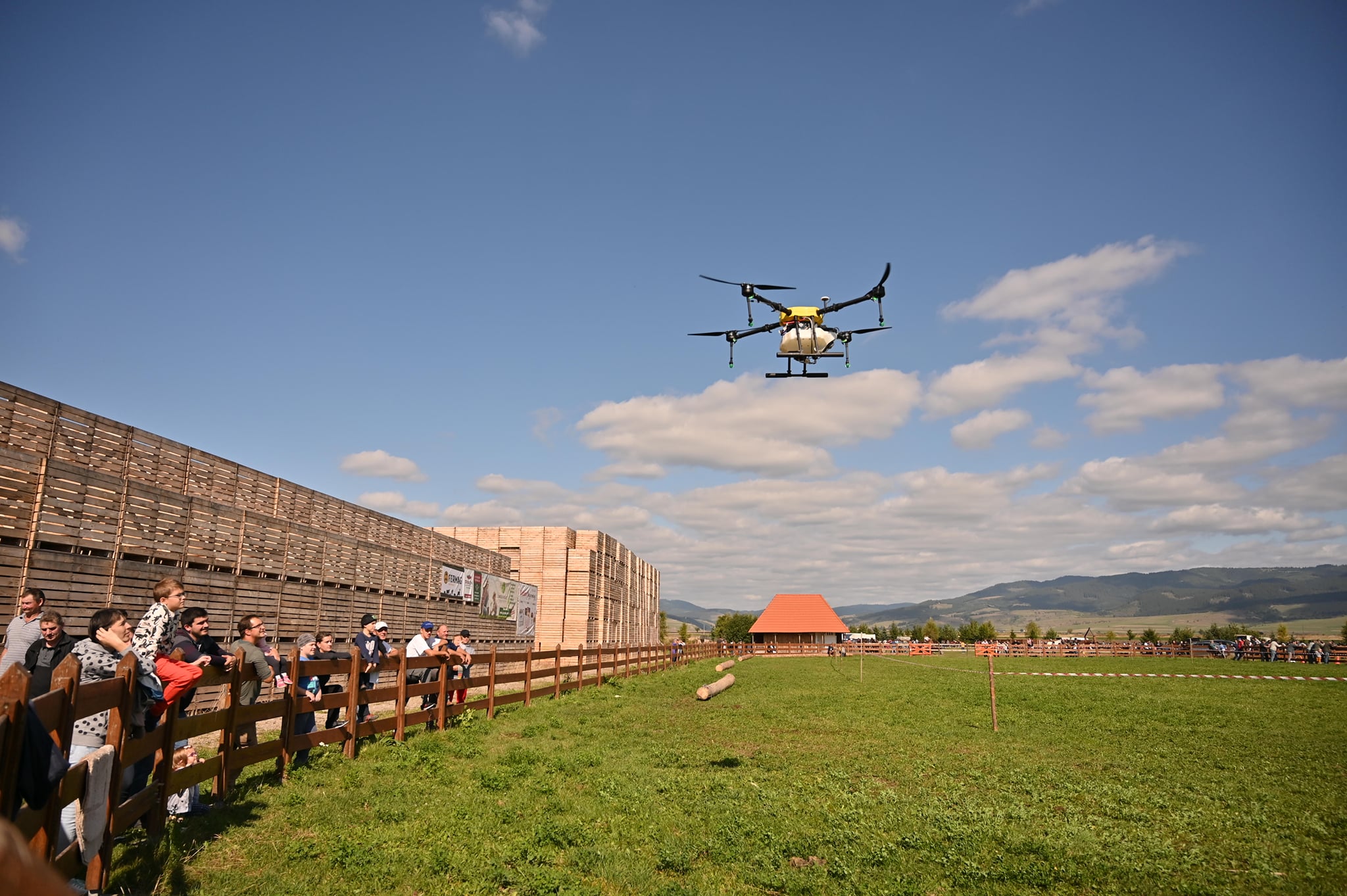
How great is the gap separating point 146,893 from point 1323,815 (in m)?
11.0

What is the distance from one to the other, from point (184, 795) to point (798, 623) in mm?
88540

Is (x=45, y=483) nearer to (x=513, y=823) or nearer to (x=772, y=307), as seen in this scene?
(x=513, y=823)

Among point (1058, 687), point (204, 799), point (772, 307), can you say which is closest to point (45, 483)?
point (204, 799)

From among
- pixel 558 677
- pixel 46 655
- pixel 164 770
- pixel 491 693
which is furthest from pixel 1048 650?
pixel 46 655

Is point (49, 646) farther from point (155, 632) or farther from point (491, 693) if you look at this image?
point (491, 693)

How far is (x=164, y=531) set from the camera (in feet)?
48.3

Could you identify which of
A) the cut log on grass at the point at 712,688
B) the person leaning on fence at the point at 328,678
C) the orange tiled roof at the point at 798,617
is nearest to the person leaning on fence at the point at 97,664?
the person leaning on fence at the point at 328,678

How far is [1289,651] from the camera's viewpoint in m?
48.1

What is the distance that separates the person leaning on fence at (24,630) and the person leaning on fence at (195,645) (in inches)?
43.2

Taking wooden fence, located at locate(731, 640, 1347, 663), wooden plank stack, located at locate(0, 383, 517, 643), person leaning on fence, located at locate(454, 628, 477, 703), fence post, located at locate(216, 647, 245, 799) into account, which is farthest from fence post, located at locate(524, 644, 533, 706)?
wooden fence, located at locate(731, 640, 1347, 663)

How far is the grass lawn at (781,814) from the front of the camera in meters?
6.91

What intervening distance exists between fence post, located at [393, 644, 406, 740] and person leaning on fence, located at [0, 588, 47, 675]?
4786mm

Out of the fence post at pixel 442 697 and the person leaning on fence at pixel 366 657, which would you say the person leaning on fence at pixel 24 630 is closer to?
the person leaning on fence at pixel 366 657

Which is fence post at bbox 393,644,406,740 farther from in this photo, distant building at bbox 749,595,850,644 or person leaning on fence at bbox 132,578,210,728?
distant building at bbox 749,595,850,644
